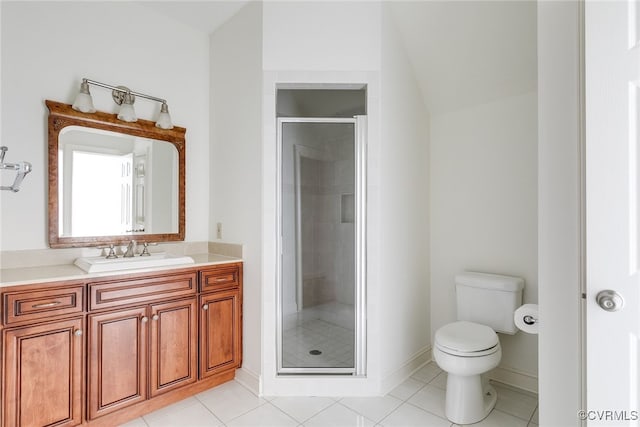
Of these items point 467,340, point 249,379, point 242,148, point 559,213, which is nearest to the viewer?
point 559,213

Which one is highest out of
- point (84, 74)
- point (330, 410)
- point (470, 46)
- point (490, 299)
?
point (470, 46)

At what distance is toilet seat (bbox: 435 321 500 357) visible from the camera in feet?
6.04

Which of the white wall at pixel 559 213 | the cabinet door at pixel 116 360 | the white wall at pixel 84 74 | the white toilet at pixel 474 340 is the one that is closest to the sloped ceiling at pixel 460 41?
the white wall at pixel 84 74

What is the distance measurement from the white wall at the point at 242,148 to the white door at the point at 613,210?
5.70ft

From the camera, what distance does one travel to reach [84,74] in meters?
2.16

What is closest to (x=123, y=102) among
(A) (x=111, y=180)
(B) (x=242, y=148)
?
(A) (x=111, y=180)

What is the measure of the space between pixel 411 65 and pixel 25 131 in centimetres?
261

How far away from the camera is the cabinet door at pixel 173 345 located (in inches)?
78.6

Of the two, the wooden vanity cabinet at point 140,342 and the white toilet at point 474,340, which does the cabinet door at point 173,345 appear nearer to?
the wooden vanity cabinet at point 140,342

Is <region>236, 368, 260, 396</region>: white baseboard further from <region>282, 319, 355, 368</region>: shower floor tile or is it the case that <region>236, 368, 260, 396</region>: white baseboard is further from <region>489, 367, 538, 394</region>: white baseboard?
<region>489, 367, 538, 394</region>: white baseboard

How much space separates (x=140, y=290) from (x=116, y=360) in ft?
1.29

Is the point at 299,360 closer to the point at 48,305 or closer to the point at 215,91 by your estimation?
the point at 48,305

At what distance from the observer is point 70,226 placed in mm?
2096

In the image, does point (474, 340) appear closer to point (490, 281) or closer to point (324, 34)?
point (490, 281)
